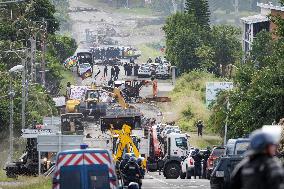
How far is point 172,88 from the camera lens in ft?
385

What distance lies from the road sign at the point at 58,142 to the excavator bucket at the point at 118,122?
2465cm

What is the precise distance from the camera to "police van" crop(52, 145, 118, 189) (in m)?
23.6

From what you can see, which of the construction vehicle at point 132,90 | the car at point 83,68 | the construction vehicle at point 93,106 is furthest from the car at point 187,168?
the car at point 83,68

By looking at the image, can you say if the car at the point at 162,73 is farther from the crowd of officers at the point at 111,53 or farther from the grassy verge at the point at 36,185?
the grassy verge at the point at 36,185

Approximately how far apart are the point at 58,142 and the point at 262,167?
29.2m

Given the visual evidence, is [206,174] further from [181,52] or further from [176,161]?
[181,52]

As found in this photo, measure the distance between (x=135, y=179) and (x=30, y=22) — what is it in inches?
3003

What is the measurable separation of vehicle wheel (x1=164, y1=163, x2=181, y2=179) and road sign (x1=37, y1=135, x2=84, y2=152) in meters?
7.25

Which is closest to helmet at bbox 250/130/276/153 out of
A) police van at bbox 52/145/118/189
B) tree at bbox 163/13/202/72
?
police van at bbox 52/145/118/189

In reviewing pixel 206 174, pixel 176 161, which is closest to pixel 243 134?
pixel 176 161

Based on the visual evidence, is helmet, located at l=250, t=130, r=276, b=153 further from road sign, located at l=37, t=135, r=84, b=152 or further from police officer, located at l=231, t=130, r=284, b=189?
road sign, located at l=37, t=135, r=84, b=152

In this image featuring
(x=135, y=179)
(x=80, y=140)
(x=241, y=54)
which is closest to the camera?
(x=135, y=179)

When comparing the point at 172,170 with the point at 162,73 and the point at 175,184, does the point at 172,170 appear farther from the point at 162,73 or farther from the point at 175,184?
the point at 162,73

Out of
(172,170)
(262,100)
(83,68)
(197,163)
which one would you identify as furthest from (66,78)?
(197,163)
